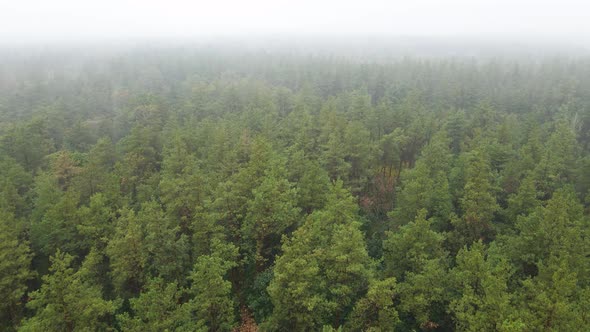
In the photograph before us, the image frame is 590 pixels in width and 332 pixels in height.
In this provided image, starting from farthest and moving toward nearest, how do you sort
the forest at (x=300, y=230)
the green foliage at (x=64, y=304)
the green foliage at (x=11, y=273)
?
the green foliage at (x=11, y=273), the forest at (x=300, y=230), the green foliage at (x=64, y=304)

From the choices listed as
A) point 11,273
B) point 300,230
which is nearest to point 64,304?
point 11,273

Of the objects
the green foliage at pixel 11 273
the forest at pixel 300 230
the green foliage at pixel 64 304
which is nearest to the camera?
the green foliage at pixel 64 304

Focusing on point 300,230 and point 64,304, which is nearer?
point 64,304

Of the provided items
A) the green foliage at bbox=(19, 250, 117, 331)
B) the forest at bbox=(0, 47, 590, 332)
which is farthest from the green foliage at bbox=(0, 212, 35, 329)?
the green foliage at bbox=(19, 250, 117, 331)

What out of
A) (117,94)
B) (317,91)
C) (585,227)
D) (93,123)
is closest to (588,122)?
(585,227)

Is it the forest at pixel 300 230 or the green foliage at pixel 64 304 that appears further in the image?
the forest at pixel 300 230

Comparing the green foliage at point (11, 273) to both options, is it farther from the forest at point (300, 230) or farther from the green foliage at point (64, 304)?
the green foliage at point (64, 304)

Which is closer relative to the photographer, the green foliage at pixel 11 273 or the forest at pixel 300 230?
the forest at pixel 300 230

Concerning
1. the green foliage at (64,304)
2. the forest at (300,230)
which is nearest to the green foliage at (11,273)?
the forest at (300,230)

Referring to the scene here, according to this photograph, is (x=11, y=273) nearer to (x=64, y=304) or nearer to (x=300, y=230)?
(x=64, y=304)
